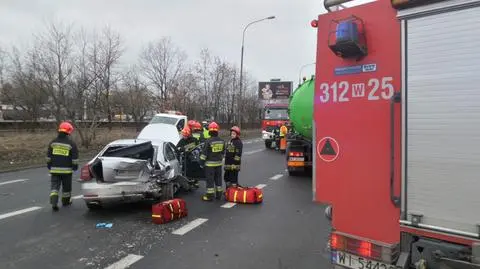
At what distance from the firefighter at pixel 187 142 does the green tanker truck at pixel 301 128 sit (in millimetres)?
3166

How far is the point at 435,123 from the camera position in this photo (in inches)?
110

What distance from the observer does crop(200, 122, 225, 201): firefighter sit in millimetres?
9688

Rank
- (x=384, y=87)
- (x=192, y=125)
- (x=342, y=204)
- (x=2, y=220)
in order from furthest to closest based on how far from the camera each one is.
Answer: (x=192, y=125), (x=2, y=220), (x=342, y=204), (x=384, y=87)

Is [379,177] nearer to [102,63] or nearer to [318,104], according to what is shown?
[318,104]

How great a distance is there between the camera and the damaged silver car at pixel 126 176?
8039 millimetres

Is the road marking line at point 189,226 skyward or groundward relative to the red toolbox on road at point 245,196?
groundward

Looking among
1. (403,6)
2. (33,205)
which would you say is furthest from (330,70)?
(33,205)

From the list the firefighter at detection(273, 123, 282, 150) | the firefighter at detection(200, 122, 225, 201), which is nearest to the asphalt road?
the firefighter at detection(200, 122, 225, 201)

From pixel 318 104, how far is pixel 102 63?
23.5 m

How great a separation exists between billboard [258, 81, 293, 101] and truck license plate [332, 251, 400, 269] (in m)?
29.9

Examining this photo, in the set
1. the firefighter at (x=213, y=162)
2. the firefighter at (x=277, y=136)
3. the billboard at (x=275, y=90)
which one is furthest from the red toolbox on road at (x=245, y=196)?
the billboard at (x=275, y=90)

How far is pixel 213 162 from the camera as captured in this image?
973 cm

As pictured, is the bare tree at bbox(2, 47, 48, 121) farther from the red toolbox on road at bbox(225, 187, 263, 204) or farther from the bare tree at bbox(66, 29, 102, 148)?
the red toolbox on road at bbox(225, 187, 263, 204)

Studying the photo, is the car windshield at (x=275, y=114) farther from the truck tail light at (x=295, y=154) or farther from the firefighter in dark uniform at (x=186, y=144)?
the firefighter in dark uniform at (x=186, y=144)
